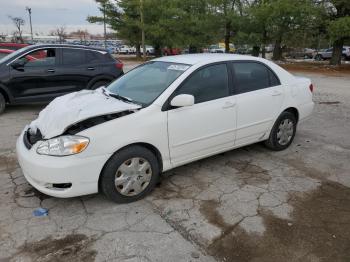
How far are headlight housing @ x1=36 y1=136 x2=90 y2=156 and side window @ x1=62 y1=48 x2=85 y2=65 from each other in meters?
5.21

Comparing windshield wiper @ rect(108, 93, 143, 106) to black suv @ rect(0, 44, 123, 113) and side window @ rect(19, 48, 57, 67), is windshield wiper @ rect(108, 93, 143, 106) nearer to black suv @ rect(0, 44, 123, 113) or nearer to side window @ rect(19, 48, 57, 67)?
black suv @ rect(0, 44, 123, 113)

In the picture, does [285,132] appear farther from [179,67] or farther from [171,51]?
[171,51]

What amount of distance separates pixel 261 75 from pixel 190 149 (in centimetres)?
171

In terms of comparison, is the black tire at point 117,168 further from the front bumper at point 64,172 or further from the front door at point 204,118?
the front door at point 204,118

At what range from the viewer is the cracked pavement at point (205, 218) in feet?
9.53

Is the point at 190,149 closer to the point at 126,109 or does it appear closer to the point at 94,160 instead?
the point at 126,109

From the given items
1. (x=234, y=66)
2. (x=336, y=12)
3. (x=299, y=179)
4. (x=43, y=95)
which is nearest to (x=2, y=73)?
(x=43, y=95)

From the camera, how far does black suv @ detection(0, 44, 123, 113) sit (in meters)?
7.50

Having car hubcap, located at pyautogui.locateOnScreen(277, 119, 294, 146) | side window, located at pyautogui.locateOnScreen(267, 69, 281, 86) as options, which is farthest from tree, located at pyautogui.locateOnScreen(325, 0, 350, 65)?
side window, located at pyautogui.locateOnScreen(267, 69, 281, 86)

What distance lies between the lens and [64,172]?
10.6 ft

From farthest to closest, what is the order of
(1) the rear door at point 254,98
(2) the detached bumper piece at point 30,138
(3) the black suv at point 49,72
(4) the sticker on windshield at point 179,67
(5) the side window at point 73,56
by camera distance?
(5) the side window at point 73,56 < (3) the black suv at point 49,72 < (1) the rear door at point 254,98 < (4) the sticker on windshield at point 179,67 < (2) the detached bumper piece at point 30,138

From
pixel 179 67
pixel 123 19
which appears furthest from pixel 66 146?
pixel 123 19

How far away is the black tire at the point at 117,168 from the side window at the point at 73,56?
5.30m

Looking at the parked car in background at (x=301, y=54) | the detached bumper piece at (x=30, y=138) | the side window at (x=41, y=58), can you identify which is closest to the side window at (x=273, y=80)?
the detached bumper piece at (x=30, y=138)
